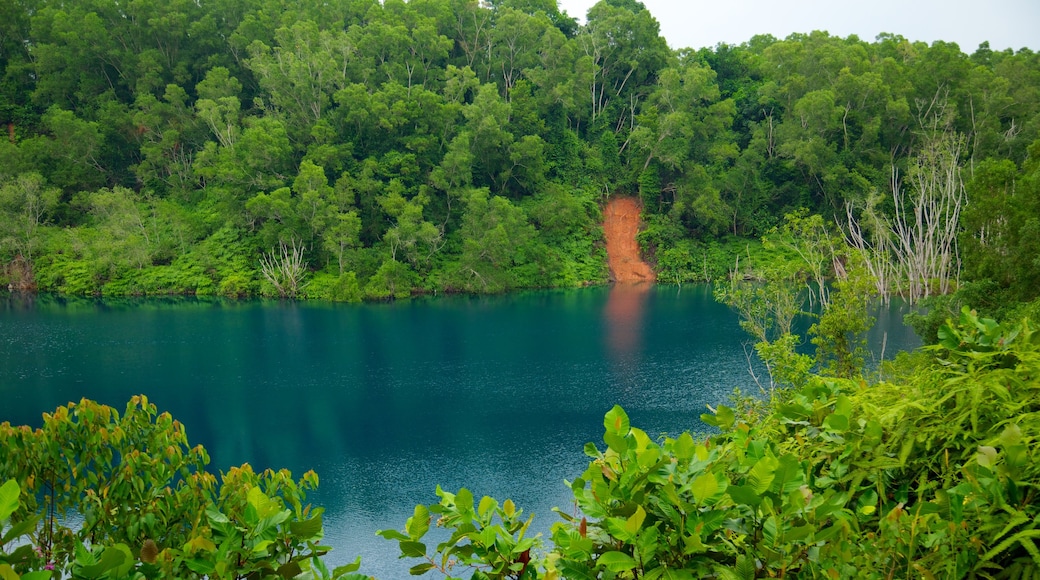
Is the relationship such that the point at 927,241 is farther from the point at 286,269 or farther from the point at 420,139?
the point at 286,269

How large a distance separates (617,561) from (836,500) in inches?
26.9

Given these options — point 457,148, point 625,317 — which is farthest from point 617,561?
point 457,148

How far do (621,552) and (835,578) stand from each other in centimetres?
57

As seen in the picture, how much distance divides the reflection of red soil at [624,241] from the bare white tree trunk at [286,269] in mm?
17082

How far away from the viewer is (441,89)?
39.5 metres

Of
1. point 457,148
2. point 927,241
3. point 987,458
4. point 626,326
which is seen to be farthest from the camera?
point 457,148

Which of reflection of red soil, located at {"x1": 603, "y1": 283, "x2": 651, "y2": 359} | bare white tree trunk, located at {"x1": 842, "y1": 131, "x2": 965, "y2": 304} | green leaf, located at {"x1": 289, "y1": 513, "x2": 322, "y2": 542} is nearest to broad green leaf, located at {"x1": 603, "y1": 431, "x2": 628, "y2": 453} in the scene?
green leaf, located at {"x1": 289, "y1": 513, "x2": 322, "y2": 542}

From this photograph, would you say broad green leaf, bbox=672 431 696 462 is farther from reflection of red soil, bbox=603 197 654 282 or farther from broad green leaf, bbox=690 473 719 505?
reflection of red soil, bbox=603 197 654 282

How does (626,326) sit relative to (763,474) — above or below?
below

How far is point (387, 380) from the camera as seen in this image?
19.6m

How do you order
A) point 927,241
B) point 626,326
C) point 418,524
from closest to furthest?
point 418,524 < point 927,241 < point 626,326

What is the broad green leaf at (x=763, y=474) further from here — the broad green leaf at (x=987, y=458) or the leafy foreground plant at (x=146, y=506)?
the leafy foreground plant at (x=146, y=506)

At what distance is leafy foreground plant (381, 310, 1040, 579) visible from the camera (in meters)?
1.77

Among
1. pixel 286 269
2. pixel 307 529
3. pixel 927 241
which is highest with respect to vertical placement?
pixel 927 241
